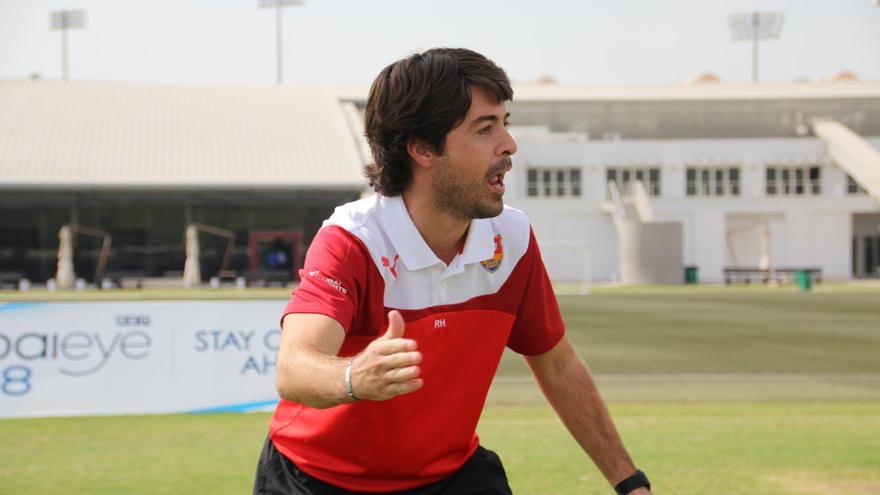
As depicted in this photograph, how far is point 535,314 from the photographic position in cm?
366

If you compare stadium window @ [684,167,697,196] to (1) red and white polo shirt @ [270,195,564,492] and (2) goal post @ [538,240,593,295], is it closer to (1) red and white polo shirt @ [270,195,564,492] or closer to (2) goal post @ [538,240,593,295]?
(2) goal post @ [538,240,593,295]

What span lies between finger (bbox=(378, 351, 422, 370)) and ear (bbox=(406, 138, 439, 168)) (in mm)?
959

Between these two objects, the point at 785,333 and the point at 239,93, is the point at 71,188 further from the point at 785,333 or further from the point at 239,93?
the point at 785,333

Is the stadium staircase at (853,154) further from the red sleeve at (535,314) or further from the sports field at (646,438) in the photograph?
the red sleeve at (535,314)

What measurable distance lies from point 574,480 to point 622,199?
54913 mm

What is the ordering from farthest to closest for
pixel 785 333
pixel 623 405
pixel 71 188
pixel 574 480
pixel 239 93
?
pixel 239 93 → pixel 71 188 → pixel 785 333 → pixel 623 405 → pixel 574 480

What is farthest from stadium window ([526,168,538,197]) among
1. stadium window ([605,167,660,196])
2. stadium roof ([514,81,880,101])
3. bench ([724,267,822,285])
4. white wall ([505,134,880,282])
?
bench ([724,267,822,285])

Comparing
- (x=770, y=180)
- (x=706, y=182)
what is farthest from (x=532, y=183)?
(x=770, y=180)

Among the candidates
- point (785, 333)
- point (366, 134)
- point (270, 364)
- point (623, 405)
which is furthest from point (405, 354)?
point (785, 333)

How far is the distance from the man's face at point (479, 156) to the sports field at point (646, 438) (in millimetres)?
4601

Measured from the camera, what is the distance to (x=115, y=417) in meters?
10.6

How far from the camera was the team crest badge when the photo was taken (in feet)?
11.3

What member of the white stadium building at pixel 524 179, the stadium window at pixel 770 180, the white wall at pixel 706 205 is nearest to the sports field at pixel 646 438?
the white stadium building at pixel 524 179

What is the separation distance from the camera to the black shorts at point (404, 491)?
3.37 metres
